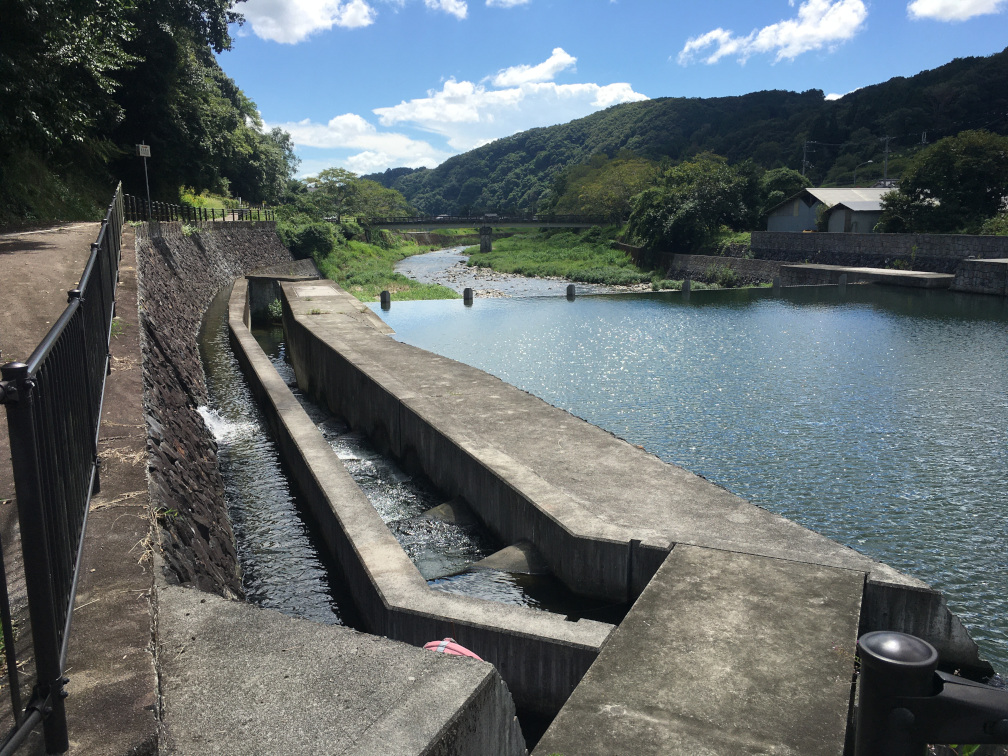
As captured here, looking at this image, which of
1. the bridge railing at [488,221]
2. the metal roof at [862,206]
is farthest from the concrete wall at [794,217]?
the bridge railing at [488,221]

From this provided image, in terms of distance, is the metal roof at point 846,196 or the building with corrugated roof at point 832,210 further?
the metal roof at point 846,196

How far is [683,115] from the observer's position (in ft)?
470

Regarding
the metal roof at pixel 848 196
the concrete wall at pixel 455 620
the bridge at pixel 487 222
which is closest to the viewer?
the concrete wall at pixel 455 620

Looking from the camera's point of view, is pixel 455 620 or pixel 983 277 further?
pixel 983 277

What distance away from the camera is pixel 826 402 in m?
13.5

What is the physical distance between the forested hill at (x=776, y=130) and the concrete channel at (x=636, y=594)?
76.0 metres

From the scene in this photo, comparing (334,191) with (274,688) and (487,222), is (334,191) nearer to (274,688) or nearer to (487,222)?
(487,222)

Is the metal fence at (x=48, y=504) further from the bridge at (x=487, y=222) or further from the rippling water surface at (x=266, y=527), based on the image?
the bridge at (x=487, y=222)

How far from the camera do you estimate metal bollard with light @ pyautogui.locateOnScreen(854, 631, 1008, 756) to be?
6.07 ft

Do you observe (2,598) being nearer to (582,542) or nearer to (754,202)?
(582,542)

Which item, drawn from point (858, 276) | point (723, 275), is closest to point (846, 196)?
point (723, 275)

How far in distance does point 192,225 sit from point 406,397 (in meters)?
21.5

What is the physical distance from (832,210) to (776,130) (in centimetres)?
6561

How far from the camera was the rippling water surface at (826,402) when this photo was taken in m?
7.97
